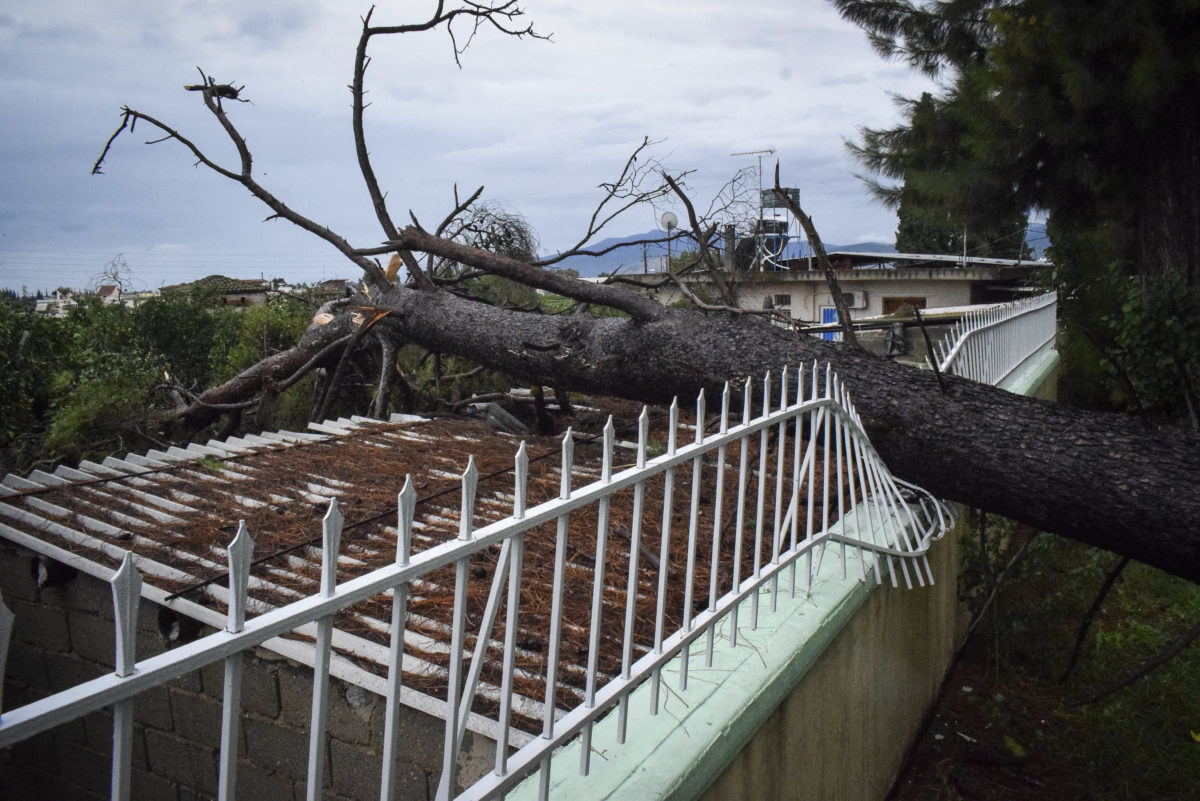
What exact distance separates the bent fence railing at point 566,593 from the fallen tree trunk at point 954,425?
220 mm

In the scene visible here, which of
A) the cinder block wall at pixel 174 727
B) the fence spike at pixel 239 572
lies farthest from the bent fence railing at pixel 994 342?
the fence spike at pixel 239 572

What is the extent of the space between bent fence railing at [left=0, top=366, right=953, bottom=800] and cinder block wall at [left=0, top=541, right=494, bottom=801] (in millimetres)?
446

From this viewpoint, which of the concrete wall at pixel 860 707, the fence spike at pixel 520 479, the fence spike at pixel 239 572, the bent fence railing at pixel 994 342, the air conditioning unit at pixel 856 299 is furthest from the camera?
the air conditioning unit at pixel 856 299

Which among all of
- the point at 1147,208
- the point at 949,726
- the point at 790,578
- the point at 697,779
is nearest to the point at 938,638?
the point at 949,726

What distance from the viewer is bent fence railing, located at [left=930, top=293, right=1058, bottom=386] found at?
5.96 meters

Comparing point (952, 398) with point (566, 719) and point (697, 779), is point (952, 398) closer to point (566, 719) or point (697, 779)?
point (697, 779)

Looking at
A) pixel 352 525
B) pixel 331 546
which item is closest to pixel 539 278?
pixel 352 525

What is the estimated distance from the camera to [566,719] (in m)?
1.78

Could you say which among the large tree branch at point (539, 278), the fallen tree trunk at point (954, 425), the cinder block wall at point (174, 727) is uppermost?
the large tree branch at point (539, 278)

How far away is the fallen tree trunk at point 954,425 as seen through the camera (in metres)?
3.15

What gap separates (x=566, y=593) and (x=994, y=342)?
224 inches

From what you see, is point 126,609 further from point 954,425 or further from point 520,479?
point 954,425

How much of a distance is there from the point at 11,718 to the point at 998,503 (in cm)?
349

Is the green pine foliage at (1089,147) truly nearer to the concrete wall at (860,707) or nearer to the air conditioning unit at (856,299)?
the concrete wall at (860,707)
